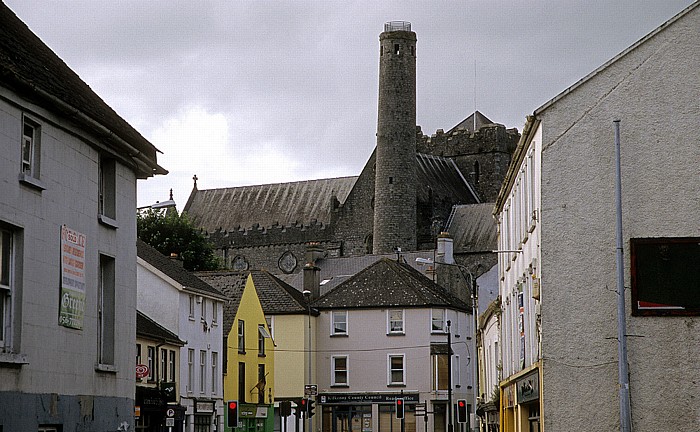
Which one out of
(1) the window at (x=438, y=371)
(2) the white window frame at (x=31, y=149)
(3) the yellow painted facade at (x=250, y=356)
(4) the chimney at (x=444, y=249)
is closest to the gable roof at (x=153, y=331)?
(3) the yellow painted facade at (x=250, y=356)

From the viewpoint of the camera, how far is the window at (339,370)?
2837 inches

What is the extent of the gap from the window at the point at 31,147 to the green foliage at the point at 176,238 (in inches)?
2835

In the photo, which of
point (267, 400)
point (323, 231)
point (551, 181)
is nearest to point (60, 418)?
point (551, 181)

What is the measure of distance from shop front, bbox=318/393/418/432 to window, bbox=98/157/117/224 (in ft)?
165

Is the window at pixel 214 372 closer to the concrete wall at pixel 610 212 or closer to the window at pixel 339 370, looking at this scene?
the window at pixel 339 370

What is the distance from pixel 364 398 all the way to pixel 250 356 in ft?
40.5

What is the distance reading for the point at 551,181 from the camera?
25219 millimetres

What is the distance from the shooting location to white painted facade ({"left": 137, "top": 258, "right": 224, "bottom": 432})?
4953 centimetres

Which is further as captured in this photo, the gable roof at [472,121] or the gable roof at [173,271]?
the gable roof at [472,121]

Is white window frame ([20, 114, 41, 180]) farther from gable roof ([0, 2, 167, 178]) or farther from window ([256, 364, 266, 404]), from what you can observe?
window ([256, 364, 266, 404])

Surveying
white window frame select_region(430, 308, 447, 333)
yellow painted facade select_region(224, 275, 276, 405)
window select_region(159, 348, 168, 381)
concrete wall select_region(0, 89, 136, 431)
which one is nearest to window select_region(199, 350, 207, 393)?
yellow painted facade select_region(224, 275, 276, 405)

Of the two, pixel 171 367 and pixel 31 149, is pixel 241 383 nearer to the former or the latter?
pixel 171 367

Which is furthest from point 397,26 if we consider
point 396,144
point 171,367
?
point 171,367

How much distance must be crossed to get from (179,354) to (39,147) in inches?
1236
